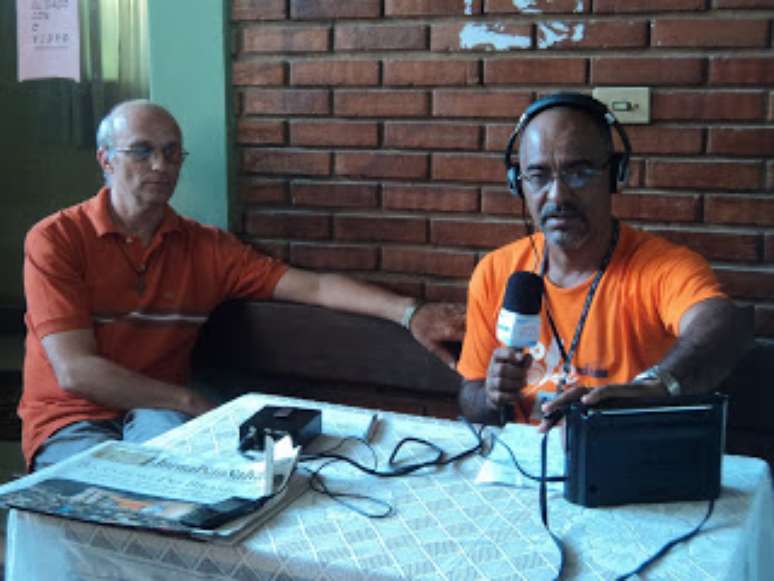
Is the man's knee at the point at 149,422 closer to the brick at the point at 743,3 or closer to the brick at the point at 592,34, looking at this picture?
the brick at the point at 592,34

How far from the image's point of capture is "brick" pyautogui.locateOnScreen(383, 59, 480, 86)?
2.67 metres

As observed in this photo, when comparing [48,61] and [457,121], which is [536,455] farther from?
[48,61]

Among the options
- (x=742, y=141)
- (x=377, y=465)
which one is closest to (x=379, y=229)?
(x=742, y=141)

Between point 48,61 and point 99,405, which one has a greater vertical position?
point 48,61

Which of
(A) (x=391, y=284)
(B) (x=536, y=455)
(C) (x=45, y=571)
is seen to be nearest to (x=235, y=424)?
(C) (x=45, y=571)

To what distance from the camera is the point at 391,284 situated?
2893 mm

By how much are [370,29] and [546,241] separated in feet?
3.40

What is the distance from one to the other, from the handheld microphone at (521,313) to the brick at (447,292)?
3.92 feet

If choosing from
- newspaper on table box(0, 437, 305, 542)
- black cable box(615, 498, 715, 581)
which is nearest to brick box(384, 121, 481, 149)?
newspaper on table box(0, 437, 305, 542)

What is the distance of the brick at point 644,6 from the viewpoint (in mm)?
2400

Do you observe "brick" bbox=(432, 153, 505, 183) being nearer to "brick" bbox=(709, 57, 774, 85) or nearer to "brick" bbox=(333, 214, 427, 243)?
"brick" bbox=(333, 214, 427, 243)

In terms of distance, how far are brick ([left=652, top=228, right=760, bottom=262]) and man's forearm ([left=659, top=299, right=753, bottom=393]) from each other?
583mm

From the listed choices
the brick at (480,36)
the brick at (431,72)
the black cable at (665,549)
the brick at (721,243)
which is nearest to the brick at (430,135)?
the brick at (431,72)

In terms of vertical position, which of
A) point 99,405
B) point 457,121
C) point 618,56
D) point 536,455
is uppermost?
point 618,56
